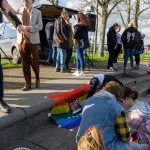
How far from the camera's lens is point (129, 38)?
10484 millimetres

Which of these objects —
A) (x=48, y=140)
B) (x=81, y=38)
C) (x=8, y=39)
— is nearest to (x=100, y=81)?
(x=48, y=140)

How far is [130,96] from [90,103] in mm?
1224

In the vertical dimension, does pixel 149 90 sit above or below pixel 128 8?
below

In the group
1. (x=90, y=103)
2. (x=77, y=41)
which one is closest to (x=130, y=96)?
(x=90, y=103)

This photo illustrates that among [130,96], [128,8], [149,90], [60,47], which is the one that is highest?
[128,8]

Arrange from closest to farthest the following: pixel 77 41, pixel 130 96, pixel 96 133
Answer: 1. pixel 96 133
2. pixel 130 96
3. pixel 77 41

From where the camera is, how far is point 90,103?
3416 mm

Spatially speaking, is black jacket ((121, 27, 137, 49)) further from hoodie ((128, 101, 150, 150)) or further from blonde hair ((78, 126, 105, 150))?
blonde hair ((78, 126, 105, 150))

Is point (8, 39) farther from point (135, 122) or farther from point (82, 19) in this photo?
point (135, 122)

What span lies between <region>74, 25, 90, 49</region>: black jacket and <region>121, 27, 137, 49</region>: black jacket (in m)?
2.27

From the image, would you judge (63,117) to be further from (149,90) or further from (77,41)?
(149,90)

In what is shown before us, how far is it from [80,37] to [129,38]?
8.21ft

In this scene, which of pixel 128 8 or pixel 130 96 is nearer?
pixel 130 96

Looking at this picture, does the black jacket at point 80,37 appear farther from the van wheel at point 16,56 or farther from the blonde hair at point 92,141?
the blonde hair at point 92,141
